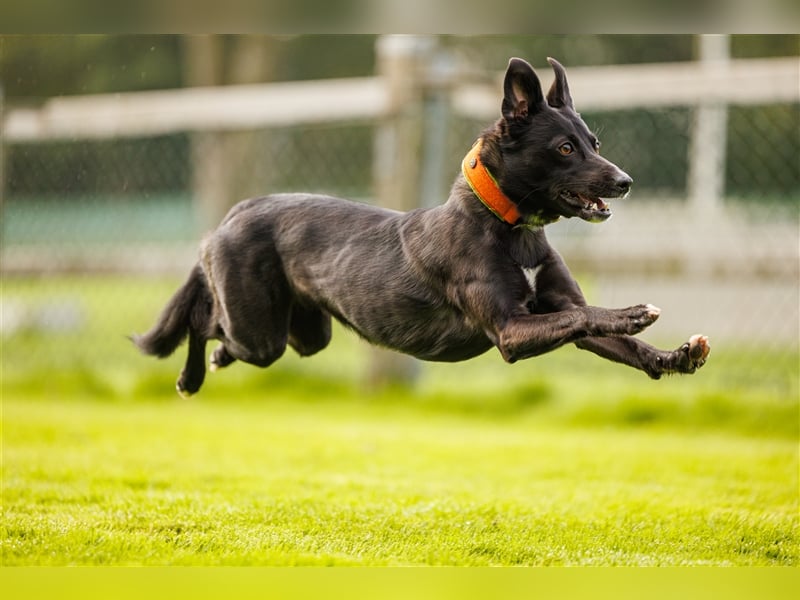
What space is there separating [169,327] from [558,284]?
148cm

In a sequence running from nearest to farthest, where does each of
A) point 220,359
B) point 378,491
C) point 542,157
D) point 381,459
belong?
point 542,157, point 220,359, point 378,491, point 381,459

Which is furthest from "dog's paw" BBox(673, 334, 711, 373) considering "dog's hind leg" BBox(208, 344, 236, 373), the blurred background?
the blurred background

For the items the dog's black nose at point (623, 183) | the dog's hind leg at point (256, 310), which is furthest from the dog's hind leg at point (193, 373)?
the dog's black nose at point (623, 183)

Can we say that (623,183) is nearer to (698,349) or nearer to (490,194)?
(490,194)

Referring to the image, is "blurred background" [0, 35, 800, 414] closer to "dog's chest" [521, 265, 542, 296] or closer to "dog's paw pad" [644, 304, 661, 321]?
"dog's chest" [521, 265, 542, 296]

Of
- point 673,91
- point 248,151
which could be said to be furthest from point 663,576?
point 248,151

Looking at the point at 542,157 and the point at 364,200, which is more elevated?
the point at 542,157

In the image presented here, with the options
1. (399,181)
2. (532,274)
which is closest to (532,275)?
(532,274)

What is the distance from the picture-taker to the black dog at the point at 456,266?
2754mm

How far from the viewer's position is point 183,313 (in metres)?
3.62

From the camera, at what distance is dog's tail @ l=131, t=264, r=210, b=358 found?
3.62m

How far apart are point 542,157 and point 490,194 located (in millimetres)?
180

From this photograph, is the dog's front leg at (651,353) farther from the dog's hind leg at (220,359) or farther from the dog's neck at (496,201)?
the dog's hind leg at (220,359)

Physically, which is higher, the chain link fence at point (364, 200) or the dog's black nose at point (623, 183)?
the dog's black nose at point (623, 183)
